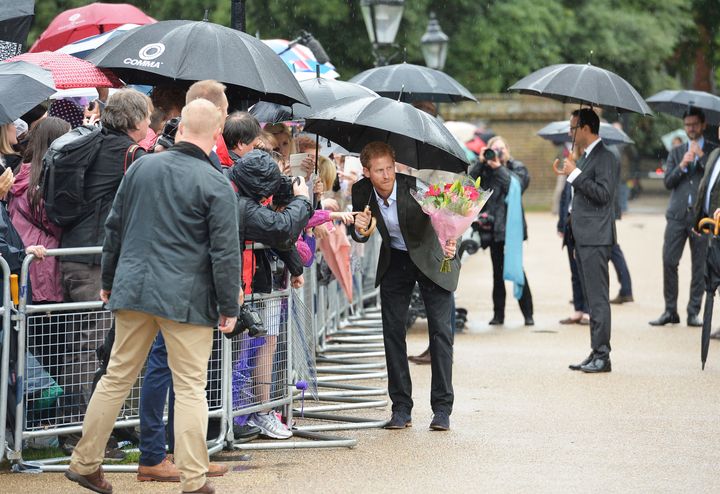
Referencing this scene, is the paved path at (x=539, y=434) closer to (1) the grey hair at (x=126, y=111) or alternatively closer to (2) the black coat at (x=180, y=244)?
(2) the black coat at (x=180, y=244)

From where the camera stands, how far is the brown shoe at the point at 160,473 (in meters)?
6.26

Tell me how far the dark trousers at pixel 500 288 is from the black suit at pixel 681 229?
1.46 meters

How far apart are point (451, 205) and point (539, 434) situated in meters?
1.54

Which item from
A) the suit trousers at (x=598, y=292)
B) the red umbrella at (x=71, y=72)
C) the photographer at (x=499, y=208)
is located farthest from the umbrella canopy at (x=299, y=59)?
the red umbrella at (x=71, y=72)

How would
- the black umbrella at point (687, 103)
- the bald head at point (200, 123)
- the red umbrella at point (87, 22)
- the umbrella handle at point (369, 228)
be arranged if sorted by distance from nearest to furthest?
the bald head at point (200, 123)
the umbrella handle at point (369, 228)
the red umbrella at point (87, 22)
the black umbrella at point (687, 103)

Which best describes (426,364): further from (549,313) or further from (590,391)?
(549,313)

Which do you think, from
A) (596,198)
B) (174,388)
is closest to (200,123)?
(174,388)

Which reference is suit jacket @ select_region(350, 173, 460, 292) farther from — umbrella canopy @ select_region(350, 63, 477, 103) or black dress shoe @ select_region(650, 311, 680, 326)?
black dress shoe @ select_region(650, 311, 680, 326)

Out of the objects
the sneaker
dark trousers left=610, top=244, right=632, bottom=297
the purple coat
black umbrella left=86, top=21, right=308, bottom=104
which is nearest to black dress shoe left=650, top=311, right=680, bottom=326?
dark trousers left=610, top=244, right=632, bottom=297

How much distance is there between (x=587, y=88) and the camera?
971cm

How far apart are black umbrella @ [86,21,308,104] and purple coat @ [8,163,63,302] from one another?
900mm

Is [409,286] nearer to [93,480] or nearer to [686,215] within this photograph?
[93,480]

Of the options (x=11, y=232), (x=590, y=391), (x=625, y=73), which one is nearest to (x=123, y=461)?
(x=11, y=232)

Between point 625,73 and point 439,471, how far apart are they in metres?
32.5
